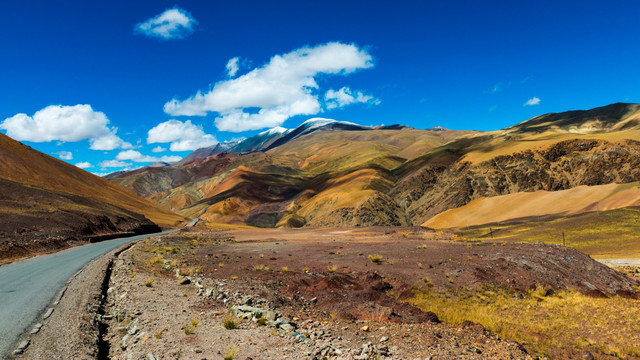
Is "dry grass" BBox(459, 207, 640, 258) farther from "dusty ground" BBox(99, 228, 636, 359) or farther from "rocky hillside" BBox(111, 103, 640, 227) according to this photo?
"rocky hillside" BBox(111, 103, 640, 227)

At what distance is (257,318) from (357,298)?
19.4 feet

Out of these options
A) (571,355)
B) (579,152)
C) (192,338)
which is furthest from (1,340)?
(579,152)

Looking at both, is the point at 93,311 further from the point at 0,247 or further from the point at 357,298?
the point at 0,247

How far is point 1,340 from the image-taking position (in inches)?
436

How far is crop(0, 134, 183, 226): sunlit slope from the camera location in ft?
245

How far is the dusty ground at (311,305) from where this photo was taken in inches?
422

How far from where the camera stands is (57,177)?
83.9 metres

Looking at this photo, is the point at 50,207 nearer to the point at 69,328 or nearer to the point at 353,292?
the point at 69,328

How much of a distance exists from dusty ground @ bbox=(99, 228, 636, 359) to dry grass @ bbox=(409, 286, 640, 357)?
166 cm

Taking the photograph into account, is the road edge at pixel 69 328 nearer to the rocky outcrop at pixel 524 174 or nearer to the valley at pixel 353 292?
the valley at pixel 353 292

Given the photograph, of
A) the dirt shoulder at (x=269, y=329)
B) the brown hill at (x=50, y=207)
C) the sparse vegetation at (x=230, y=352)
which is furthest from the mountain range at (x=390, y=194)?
the sparse vegetation at (x=230, y=352)

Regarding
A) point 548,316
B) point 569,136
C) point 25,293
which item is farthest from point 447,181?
point 25,293

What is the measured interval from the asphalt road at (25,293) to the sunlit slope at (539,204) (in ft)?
296

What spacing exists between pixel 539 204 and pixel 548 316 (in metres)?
87.4
